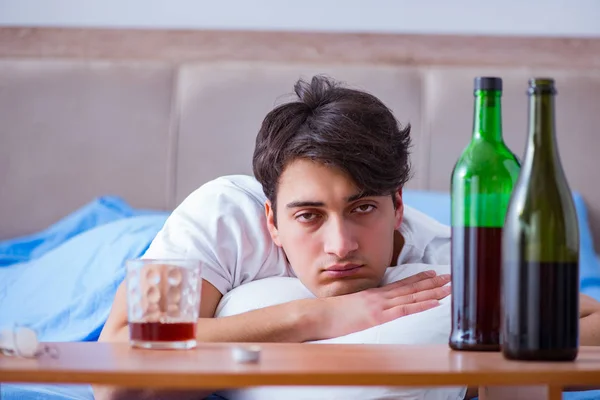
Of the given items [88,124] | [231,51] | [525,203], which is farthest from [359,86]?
[525,203]

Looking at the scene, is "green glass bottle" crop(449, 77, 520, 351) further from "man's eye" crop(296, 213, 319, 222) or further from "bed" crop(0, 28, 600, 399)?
"bed" crop(0, 28, 600, 399)

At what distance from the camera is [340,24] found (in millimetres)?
2754

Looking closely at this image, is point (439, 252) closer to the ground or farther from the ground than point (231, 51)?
closer to the ground

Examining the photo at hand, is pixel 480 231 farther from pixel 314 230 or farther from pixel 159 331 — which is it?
pixel 314 230

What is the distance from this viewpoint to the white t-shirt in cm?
154

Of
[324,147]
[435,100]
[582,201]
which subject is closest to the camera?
[324,147]

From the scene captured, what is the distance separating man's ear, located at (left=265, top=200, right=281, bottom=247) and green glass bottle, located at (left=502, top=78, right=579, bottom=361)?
2.53 feet

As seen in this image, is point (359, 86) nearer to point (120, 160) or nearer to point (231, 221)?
point (120, 160)

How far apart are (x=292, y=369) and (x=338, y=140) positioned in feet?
2.46

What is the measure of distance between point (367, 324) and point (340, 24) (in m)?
1.67

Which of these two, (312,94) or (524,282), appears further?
(312,94)

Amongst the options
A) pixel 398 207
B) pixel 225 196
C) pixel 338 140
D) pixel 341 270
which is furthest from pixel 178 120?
pixel 341 270

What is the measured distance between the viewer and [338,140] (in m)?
1.47

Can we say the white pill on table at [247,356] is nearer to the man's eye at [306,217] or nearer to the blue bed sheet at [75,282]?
the man's eye at [306,217]
